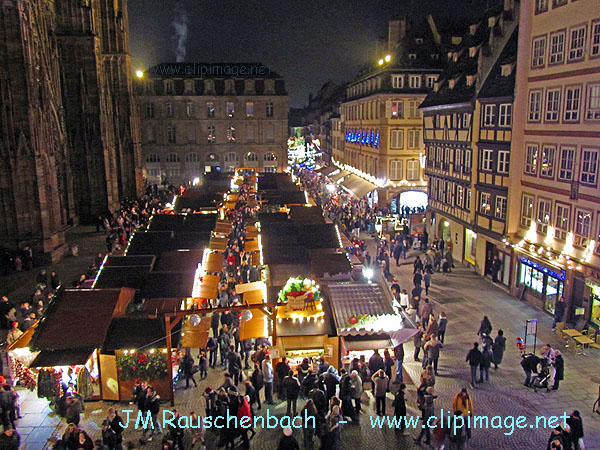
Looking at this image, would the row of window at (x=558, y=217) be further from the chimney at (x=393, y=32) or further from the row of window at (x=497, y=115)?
the chimney at (x=393, y=32)

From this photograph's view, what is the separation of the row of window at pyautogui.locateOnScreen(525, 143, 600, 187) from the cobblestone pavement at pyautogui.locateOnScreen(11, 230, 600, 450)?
18.1ft

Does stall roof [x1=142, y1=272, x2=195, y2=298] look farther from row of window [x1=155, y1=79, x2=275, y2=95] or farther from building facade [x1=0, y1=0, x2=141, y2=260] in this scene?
row of window [x1=155, y1=79, x2=275, y2=95]

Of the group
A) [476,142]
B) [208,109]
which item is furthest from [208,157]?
[476,142]

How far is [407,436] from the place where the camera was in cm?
1216

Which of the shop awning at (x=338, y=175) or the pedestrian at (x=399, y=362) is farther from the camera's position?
the shop awning at (x=338, y=175)

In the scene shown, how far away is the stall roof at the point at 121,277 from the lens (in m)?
16.8

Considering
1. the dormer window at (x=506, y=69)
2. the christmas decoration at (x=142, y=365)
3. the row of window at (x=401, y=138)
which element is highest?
the dormer window at (x=506, y=69)

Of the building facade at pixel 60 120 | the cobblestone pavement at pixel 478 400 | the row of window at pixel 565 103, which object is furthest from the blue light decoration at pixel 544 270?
the building facade at pixel 60 120

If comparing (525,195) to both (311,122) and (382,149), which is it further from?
(311,122)

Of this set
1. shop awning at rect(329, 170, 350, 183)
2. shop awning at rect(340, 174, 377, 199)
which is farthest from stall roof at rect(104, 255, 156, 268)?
shop awning at rect(329, 170, 350, 183)

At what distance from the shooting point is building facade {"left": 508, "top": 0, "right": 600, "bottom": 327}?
17.9 meters

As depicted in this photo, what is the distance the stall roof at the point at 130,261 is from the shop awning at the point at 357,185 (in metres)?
25.4

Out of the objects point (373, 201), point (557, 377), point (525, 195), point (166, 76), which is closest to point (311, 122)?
point (166, 76)

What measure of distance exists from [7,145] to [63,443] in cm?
1997
